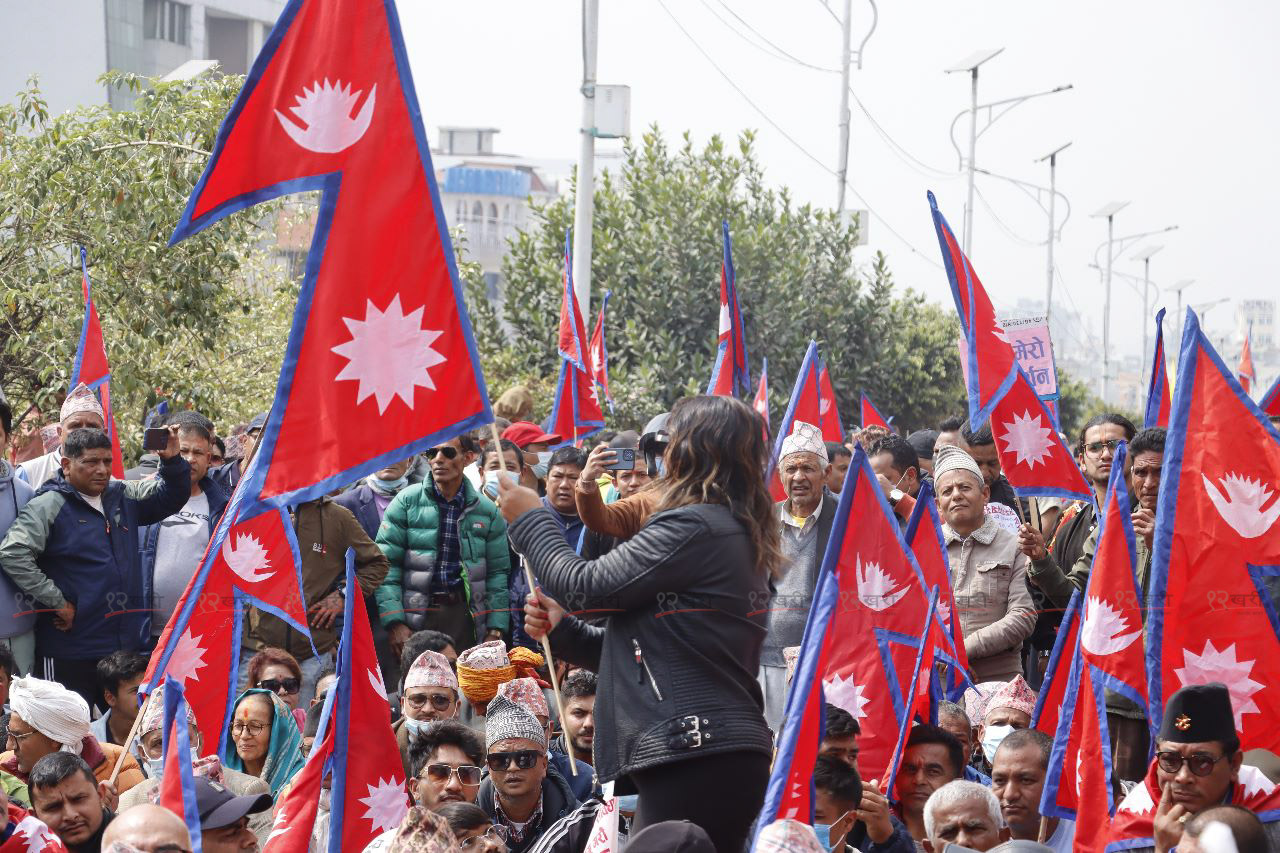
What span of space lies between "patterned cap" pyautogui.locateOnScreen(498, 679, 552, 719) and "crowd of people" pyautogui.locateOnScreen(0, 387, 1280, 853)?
0.05ft

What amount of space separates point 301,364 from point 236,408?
33.9ft

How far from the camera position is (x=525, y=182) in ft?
346

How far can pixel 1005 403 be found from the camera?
848cm

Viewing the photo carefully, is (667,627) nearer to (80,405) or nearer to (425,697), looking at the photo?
(425,697)

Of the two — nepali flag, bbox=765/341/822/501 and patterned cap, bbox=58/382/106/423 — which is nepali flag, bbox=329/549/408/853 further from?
patterned cap, bbox=58/382/106/423

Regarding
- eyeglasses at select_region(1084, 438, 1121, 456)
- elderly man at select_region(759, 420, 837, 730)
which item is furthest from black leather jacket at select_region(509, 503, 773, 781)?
eyeglasses at select_region(1084, 438, 1121, 456)

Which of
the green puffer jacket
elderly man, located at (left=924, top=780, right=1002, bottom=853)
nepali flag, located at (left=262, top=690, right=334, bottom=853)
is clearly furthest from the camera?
the green puffer jacket

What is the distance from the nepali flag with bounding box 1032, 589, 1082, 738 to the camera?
606 cm

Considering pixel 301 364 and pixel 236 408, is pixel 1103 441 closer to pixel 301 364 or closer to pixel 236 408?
pixel 301 364

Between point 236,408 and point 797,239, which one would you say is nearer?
point 236,408

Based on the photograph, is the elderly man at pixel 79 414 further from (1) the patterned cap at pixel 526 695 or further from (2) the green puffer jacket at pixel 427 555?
(1) the patterned cap at pixel 526 695

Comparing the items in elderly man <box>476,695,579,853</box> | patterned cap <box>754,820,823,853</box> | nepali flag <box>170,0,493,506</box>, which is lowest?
elderly man <box>476,695,579,853</box>

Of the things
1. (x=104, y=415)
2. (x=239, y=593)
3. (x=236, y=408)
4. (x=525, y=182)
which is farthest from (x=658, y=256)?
(x=525, y=182)

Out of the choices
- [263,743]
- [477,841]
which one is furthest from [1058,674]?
[263,743]
